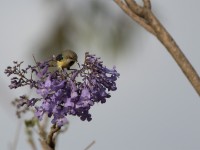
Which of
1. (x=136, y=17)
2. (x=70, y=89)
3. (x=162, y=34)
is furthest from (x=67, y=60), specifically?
(x=162, y=34)

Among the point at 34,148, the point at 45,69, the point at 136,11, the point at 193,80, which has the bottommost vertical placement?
the point at 193,80

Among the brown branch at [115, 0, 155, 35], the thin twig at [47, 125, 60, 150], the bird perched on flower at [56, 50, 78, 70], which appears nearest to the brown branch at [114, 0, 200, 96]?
the brown branch at [115, 0, 155, 35]

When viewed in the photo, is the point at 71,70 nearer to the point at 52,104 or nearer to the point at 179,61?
the point at 52,104

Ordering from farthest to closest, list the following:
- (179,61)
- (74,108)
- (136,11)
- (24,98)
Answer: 1. (24,98)
2. (74,108)
3. (136,11)
4. (179,61)

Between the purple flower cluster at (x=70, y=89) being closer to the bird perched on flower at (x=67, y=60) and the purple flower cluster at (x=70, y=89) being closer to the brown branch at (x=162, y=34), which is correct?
the bird perched on flower at (x=67, y=60)

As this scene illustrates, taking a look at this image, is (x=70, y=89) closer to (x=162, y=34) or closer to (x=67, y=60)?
(x=67, y=60)

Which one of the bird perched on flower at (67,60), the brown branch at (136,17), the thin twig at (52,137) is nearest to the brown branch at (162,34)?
the brown branch at (136,17)

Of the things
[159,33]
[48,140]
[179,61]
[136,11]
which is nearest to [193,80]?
[179,61]
